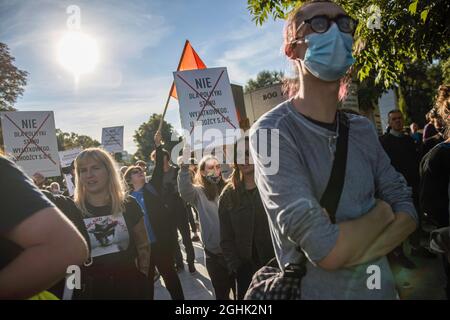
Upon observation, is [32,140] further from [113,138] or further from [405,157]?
[113,138]

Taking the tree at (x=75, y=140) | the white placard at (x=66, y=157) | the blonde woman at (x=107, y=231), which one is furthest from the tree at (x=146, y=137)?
the blonde woman at (x=107, y=231)

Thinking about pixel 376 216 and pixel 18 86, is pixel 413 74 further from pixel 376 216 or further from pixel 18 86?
pixel 376 216

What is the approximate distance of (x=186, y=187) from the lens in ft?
15.8

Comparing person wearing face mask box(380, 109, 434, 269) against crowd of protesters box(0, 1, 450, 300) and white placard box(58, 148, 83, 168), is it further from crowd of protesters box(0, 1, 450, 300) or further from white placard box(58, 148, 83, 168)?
white placard box(58, 148, 83, 168)

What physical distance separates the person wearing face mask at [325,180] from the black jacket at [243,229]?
1788mm

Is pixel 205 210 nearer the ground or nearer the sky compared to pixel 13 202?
nearer the ground

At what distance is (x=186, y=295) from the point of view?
5879 mm

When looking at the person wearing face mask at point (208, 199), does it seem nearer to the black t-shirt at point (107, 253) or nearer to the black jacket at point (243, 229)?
the black jacket at point (243, 229)

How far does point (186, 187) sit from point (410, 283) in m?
3.21

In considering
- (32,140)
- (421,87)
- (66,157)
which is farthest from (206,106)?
(421,87)

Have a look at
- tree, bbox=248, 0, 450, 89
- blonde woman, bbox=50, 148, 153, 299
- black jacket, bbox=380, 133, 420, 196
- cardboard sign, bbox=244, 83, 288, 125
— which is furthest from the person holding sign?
black jacket, bbox=380, 133, 420, 196

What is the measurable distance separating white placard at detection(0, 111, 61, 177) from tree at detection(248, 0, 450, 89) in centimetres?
424
